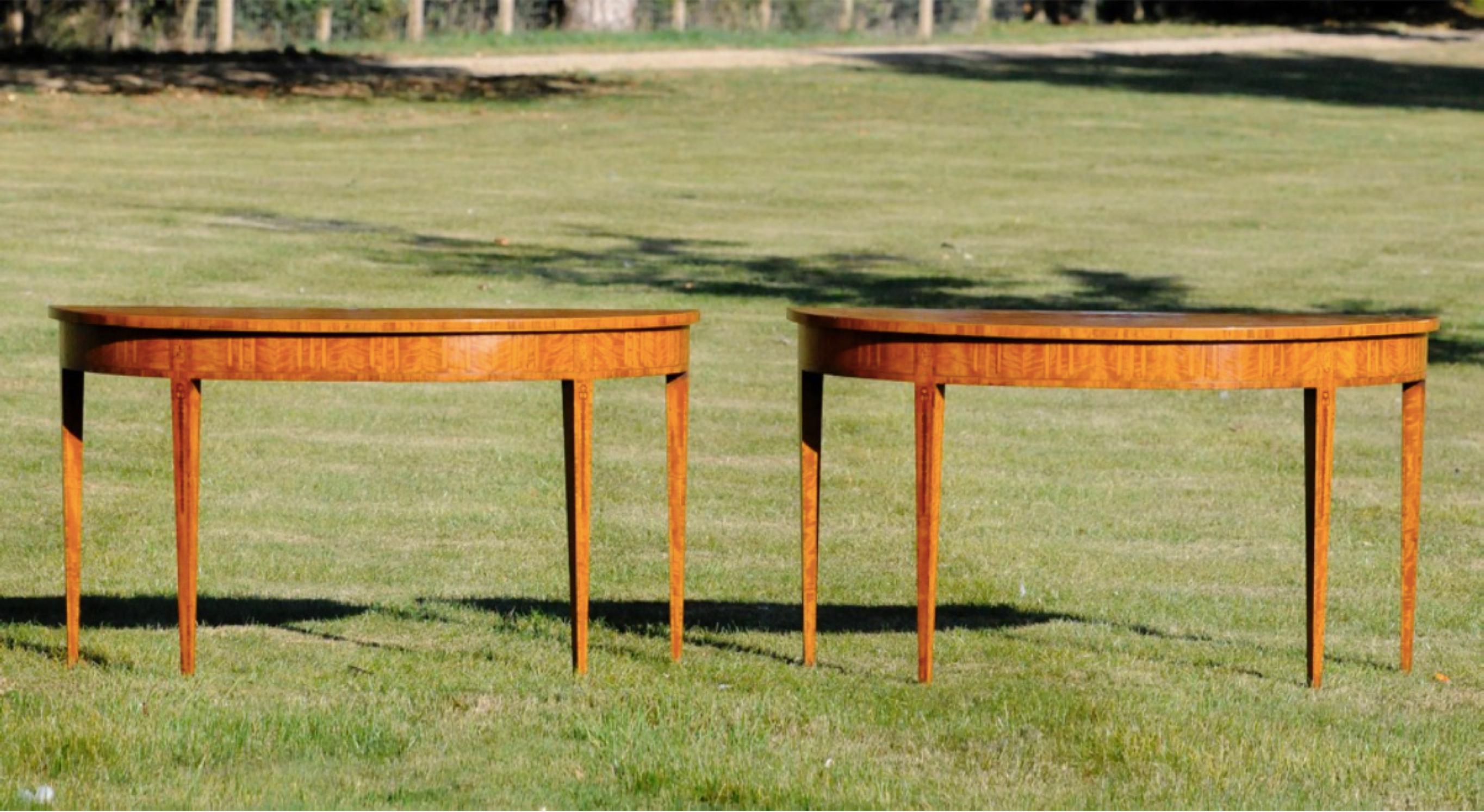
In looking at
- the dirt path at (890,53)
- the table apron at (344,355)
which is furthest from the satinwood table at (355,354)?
the dirt path at (890,53)

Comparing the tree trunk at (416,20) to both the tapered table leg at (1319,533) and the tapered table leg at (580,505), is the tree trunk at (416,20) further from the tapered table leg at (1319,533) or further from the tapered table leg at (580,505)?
the tapered table leg at (1319,533)

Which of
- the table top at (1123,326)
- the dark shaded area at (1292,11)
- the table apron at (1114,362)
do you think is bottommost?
the table apron at (1114,362)

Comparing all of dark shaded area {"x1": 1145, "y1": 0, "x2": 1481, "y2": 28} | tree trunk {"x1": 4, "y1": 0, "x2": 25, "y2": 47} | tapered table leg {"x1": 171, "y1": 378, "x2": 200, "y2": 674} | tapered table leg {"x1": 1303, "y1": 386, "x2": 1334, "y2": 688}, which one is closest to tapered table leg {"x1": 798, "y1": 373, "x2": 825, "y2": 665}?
tapered table leg {"x1": 1303, "y1": 386, "x2": 1334, "y2": 688}

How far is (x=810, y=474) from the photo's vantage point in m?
6.14

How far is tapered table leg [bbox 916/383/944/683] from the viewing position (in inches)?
227

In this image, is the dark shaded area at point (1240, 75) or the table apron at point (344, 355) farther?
the dark shaded area at point (1240, 75)

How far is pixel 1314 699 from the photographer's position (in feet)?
18.8

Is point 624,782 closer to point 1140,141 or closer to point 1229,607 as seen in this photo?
point 1229,607

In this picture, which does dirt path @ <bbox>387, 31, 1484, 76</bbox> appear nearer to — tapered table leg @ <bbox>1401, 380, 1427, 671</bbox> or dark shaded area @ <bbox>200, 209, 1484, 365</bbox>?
dark shaded area @ <bbox>200, 209, 1484, 365</bbox>

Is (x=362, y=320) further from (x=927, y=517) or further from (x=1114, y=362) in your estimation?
(x=1114, y=362)

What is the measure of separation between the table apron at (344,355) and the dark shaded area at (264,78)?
67.9ft

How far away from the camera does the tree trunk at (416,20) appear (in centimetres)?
3325

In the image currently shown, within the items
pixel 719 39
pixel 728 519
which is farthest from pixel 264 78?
pixel 728 519

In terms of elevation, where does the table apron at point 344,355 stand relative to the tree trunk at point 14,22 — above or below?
below
